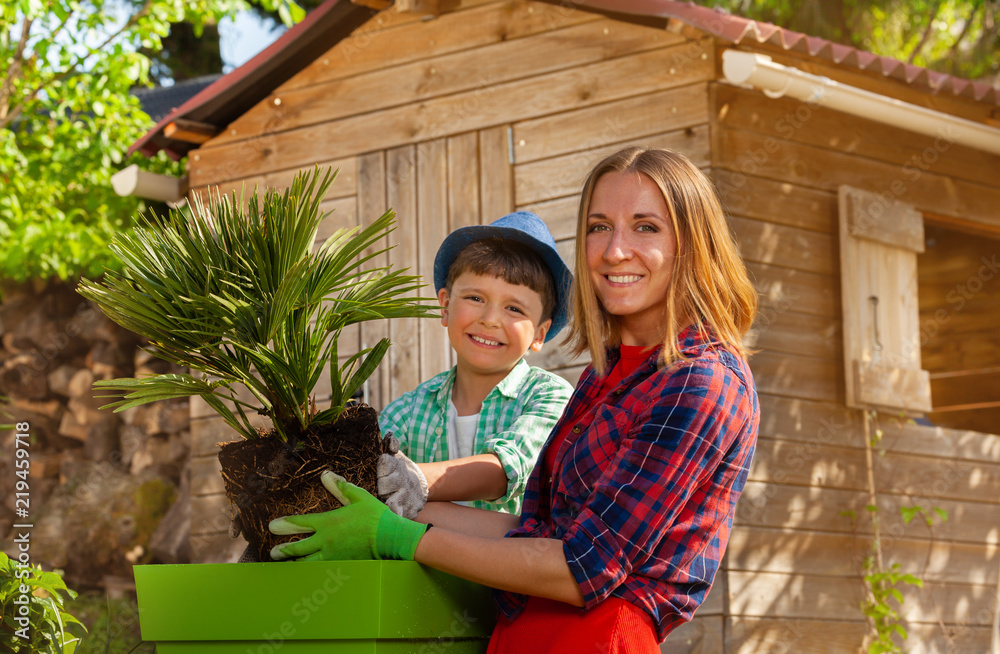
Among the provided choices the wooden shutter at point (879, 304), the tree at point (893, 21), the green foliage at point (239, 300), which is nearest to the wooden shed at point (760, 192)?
the wooden shutter at point (879, 304)

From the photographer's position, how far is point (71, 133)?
715 centimetres

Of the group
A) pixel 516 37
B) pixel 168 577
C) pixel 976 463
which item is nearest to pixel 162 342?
pixel 168 577

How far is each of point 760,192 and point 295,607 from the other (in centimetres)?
360

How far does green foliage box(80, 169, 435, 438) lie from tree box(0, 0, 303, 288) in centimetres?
459

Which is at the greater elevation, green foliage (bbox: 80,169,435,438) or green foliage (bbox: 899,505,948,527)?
green foliage (bbox: 80,169,435,438)

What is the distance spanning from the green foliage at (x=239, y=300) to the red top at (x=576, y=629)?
1.67ft

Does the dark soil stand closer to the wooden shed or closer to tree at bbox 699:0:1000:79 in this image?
the wooden shed

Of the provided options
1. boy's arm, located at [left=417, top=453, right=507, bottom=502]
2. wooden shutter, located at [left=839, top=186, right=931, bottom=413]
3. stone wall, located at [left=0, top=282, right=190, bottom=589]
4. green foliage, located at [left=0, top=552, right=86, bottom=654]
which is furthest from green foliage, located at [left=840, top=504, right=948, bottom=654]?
stone wall, located at [left=0, top=282, right=190, bottom=589]

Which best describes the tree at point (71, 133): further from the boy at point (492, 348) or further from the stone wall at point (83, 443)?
the boy at point (492, 348)

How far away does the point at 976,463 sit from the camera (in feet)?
17.9

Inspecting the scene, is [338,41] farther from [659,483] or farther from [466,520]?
[659,483]

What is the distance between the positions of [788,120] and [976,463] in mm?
2215

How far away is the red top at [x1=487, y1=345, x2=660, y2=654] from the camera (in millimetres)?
1656

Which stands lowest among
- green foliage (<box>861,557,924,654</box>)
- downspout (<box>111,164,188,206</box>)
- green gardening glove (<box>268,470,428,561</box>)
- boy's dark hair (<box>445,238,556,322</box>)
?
green foliage (<box>861,557,924,654</box>)
